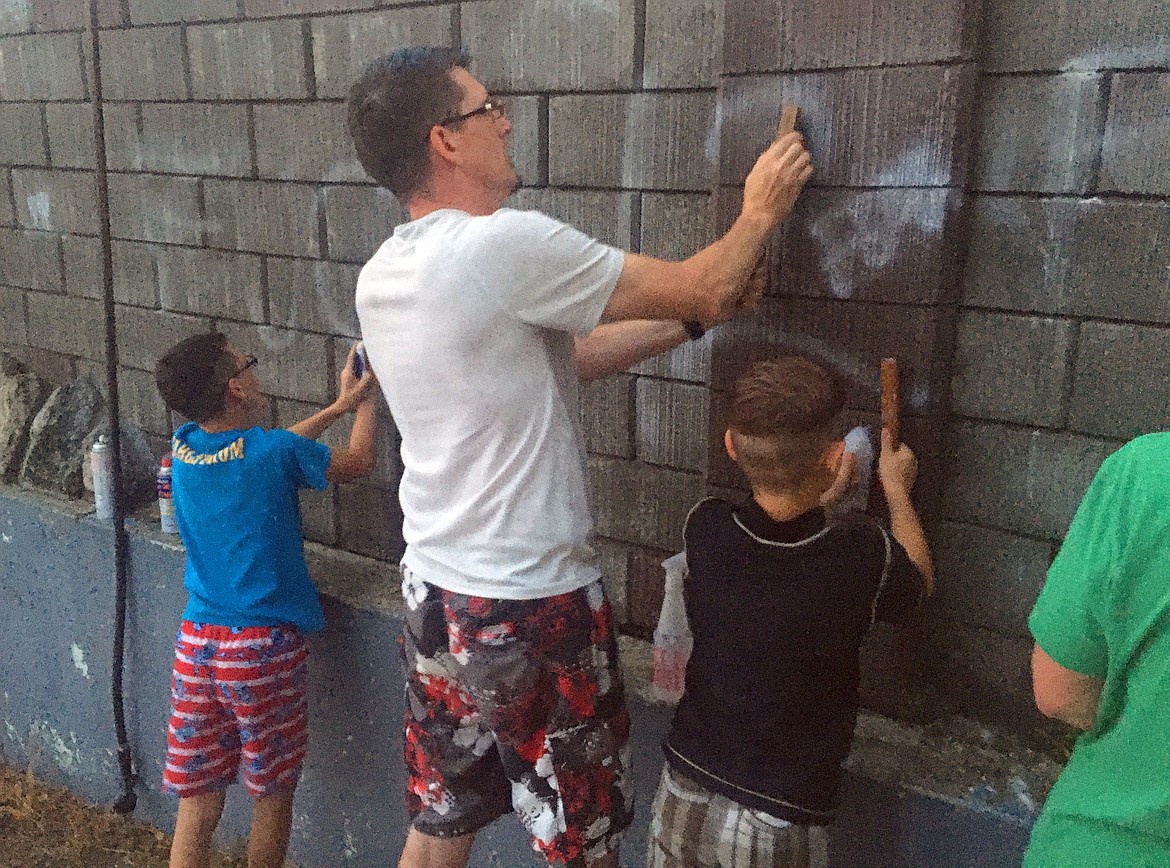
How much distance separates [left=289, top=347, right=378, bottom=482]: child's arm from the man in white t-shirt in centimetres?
63

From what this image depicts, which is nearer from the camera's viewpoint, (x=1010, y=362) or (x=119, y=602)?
(x=1010, y=362)

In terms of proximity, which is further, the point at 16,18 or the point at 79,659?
the point at 16,18

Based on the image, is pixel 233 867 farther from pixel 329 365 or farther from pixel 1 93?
pixel 1 93

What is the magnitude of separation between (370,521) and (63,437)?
4.86 feet

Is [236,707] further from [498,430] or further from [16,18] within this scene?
[16,18]

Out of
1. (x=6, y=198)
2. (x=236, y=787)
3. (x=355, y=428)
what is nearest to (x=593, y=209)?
(x=355, y=428)

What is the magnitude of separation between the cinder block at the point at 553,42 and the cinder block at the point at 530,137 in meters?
0.04

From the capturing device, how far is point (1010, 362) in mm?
1859

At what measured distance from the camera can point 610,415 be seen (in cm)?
248

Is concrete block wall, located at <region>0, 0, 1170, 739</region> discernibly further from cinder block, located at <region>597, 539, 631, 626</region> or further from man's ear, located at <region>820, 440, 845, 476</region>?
man's ear, located at <region>820, 440, 845, 476</region>

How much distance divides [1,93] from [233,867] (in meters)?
3.00

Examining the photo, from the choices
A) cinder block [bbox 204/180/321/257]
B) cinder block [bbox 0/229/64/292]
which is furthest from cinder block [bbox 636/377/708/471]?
cinder block [bbox 0/229/64/292]

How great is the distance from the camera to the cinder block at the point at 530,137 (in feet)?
7.93

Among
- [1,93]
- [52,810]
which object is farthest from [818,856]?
[1,93]
